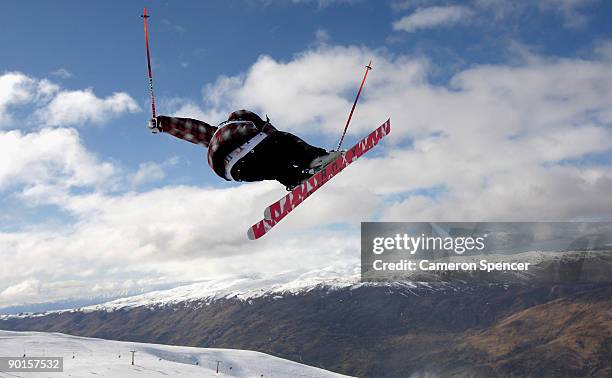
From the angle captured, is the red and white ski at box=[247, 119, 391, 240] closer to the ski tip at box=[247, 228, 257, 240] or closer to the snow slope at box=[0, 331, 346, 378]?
the ski tip at box=[247, 228, 257, 240]

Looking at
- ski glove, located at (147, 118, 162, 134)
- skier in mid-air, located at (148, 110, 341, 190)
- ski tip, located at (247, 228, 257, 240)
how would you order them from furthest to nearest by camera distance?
1. ski tip, located at (247, 228, 257, 240)
2. skier in mid-air, located at (148, 110, 341, 190)
3. ski glove, located at (147, 118, 162, 134)

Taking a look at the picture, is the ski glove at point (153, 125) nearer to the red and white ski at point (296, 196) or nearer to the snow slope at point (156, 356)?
the red and white ski at point (296, 196)

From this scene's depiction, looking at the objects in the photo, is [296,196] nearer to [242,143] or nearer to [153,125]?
[242,143]

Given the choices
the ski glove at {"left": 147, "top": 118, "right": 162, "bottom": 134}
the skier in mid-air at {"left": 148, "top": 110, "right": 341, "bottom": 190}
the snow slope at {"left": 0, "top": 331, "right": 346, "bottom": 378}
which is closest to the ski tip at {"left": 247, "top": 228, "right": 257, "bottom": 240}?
the skier in mid-air at {"left": 148, "top": 110, "right": 341, "bottom": 190}

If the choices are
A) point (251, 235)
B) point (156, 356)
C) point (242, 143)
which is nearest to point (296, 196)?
point (251, 235)

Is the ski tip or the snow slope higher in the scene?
the ski tip

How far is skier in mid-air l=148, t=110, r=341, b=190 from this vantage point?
8.20 m

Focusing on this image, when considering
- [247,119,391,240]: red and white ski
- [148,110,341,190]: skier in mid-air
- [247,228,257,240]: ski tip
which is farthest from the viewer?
[247,119,391,240]: red and white ski

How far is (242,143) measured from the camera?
8273 mm

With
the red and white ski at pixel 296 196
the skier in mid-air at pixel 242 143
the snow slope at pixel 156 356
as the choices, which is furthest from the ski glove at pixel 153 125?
the snow slope at pixel 156 356

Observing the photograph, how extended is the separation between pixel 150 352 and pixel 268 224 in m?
182

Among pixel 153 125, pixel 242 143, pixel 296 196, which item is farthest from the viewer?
pixel 296 196

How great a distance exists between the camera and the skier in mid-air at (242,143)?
8.20 meters

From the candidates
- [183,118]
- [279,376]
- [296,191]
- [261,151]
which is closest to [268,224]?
[296,191]
